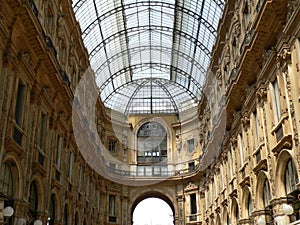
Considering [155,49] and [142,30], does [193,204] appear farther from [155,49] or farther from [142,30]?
[142,30]

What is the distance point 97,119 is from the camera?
41.8 metres

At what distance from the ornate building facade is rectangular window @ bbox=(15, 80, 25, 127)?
5cm

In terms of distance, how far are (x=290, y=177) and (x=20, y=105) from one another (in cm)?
1270

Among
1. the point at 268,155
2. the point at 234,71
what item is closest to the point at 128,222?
the point at 234,71

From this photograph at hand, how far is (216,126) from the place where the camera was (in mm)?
31578

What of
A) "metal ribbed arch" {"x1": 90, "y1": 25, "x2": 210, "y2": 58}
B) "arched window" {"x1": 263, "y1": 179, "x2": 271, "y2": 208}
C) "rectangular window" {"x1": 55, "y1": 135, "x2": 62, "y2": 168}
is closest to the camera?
"arched window" {"x1": 263, "y1": 179, "x2": 271, "y2": 208}

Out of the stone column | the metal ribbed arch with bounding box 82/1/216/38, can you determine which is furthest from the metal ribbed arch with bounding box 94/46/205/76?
the stone column

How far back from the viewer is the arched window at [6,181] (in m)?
16.3

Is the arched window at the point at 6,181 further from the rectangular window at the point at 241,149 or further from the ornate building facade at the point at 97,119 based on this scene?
the rectangular window at the point at 241,149

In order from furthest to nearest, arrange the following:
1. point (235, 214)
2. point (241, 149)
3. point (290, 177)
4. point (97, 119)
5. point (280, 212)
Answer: point (97, 119) < point (235, 214) < point (241, 149) < point (280, 212) < point (290, 177)

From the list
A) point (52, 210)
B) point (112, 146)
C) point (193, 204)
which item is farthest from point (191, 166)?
point (52, 210)

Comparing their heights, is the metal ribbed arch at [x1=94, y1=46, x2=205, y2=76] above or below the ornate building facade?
above

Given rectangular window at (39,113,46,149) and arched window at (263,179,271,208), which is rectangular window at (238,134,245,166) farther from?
rectangular window at (39,113,46,149)

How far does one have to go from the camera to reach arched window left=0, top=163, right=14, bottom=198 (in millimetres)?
16328
